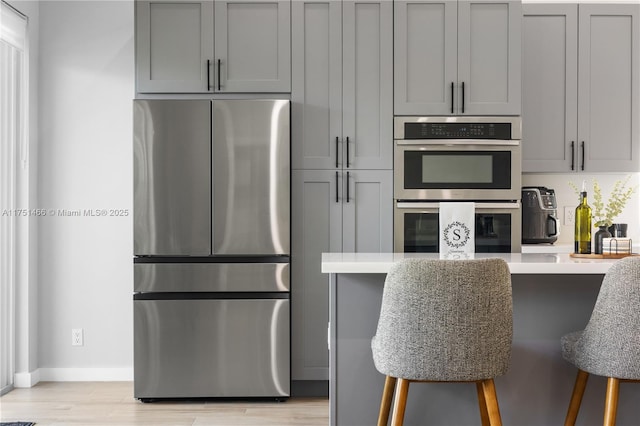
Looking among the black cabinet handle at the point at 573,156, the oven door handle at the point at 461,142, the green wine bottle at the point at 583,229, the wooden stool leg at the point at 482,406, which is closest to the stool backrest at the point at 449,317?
the wooden stool leg at the point at 482,406

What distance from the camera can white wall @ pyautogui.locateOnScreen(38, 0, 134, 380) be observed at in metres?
3.87

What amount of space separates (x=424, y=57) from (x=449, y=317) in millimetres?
1985

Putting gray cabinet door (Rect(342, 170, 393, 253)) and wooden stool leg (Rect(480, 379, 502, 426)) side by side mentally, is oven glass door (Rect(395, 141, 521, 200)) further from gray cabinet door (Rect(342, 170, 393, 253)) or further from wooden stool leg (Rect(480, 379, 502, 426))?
wooden stool leg (Rect(480, 379, 502, 426))

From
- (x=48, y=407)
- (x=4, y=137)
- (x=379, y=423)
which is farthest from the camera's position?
(x=4, y=137)

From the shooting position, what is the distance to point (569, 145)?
387 centimetres

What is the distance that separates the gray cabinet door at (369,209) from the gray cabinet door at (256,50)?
2.19ft

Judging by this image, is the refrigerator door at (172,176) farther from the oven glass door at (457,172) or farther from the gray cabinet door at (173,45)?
the oven glass door at (457,172)

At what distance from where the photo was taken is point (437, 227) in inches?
137

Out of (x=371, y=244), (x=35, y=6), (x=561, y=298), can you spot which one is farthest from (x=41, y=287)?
(x=561, y=298)

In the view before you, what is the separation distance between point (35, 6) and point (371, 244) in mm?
2544

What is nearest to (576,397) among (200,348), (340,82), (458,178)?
(458,178)

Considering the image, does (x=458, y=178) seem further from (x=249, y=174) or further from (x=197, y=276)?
(x=197, y=276)

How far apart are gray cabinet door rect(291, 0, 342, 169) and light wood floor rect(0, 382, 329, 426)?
135 centimetres

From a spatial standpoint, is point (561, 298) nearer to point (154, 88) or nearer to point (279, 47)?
point (279, 47)
